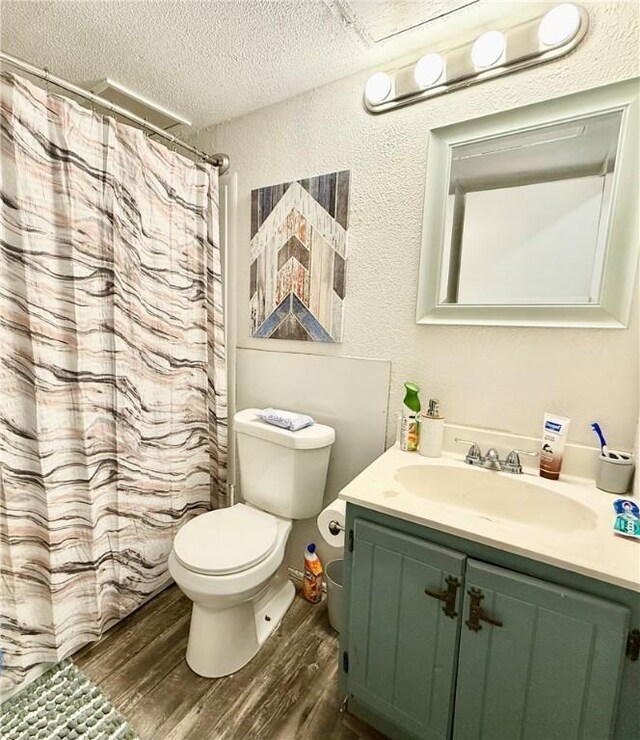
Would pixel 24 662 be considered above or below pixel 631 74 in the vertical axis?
below

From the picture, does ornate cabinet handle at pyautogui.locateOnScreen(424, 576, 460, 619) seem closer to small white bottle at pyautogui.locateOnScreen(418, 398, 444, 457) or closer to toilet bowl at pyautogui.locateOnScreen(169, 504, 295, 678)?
small white bottle at pyautogui.locateOnScreen(418, 398, 444, 457)

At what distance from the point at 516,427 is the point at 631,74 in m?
1.02

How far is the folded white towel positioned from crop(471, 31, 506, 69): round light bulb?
4.38ft

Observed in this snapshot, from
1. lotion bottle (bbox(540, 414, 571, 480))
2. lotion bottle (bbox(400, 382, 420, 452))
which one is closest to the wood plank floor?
lotion bottle (bbox(400, 382, 420, 452))

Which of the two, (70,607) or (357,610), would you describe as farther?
(70,607)

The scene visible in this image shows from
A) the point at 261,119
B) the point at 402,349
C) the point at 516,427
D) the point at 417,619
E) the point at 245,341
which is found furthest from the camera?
the point at 245,341

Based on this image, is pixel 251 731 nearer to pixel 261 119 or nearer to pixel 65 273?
pixel 65 273

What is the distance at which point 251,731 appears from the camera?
3.46ft

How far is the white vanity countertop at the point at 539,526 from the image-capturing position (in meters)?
0.69

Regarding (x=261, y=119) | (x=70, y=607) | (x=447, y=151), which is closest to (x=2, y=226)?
(x=261, y=119)

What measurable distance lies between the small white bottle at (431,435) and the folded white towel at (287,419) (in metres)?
0.47

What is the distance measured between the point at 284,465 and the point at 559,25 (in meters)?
1.64

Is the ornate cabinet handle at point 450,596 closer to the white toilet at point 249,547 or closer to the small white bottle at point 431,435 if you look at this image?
the small white bottle at point 431,435

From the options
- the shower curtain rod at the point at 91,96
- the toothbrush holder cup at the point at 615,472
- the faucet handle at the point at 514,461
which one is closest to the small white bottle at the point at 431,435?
the faucet handle at the point at 514,461
